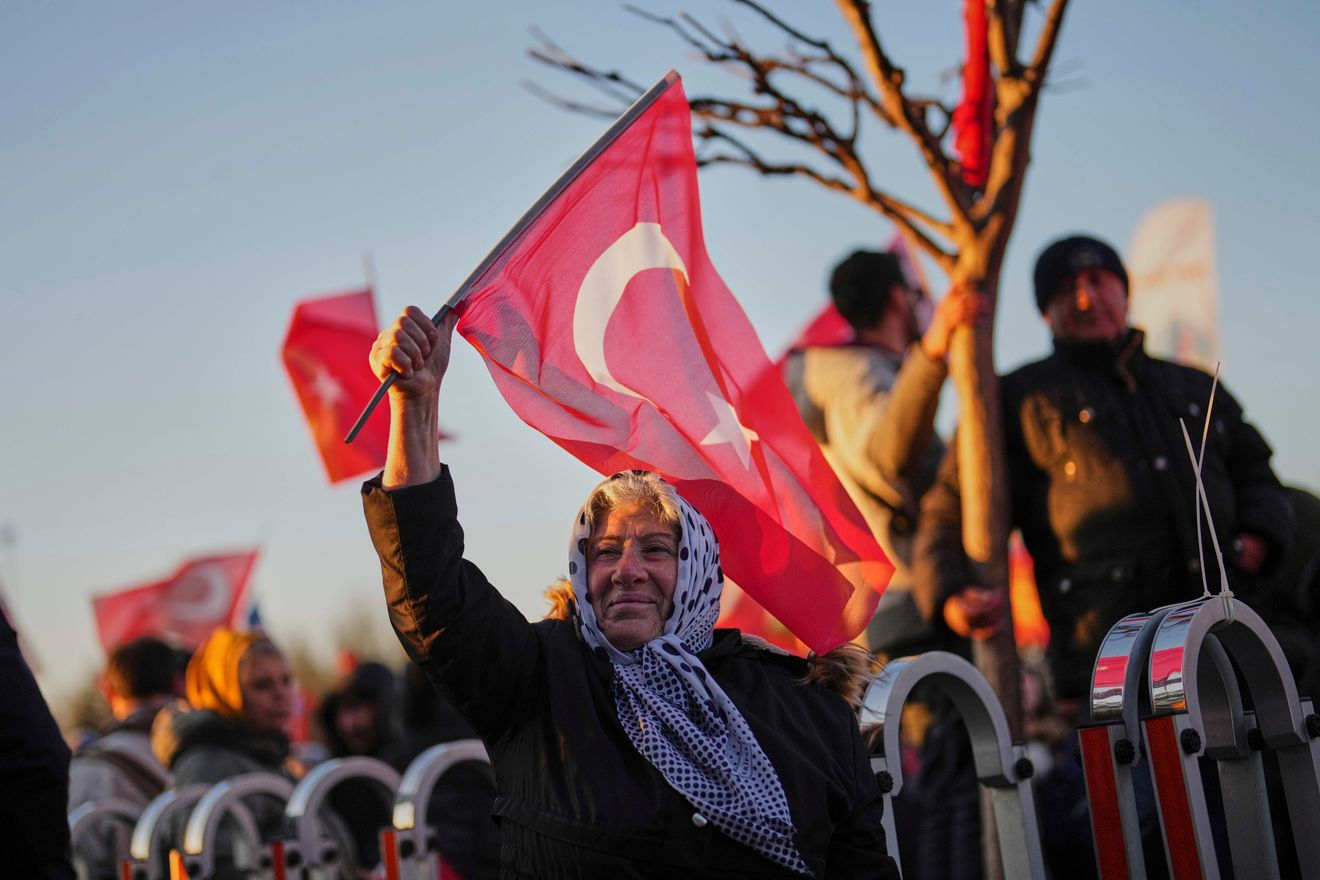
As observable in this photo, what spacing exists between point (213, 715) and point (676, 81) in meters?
4.03

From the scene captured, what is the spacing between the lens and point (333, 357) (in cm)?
865

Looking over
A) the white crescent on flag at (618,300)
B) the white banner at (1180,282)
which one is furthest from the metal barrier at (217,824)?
the white banner at (1180,282)

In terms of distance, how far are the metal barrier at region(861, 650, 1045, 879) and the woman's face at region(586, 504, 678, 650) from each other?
563 millimetres

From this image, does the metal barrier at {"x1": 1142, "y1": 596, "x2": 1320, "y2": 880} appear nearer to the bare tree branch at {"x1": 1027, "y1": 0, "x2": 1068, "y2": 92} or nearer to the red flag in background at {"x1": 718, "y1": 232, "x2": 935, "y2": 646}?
the bare tree branch at {"x1": 1027, "y1": 0, "x2": 1068, "y2": 92}

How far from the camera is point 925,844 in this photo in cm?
552

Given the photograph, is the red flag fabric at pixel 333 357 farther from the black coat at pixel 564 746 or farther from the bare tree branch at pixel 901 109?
the black coat at pixel 564 746

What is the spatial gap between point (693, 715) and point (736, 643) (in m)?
0.35

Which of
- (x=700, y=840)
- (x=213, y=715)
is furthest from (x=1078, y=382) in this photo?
(x=213, y=715)

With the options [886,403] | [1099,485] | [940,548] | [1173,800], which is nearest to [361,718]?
[886,403]

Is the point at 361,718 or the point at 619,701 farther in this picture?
the point at 361,718

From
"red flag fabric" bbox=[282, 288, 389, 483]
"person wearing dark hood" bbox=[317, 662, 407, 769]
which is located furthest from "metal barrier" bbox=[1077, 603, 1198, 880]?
"person wearing dark hood" bbox=[317, 662, 407, 769]

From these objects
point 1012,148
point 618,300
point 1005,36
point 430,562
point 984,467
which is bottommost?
point 430,562

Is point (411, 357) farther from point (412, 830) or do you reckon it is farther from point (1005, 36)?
point (1005, 36)

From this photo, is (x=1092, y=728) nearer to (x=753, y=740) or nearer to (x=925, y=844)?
(x=753, y=740)
